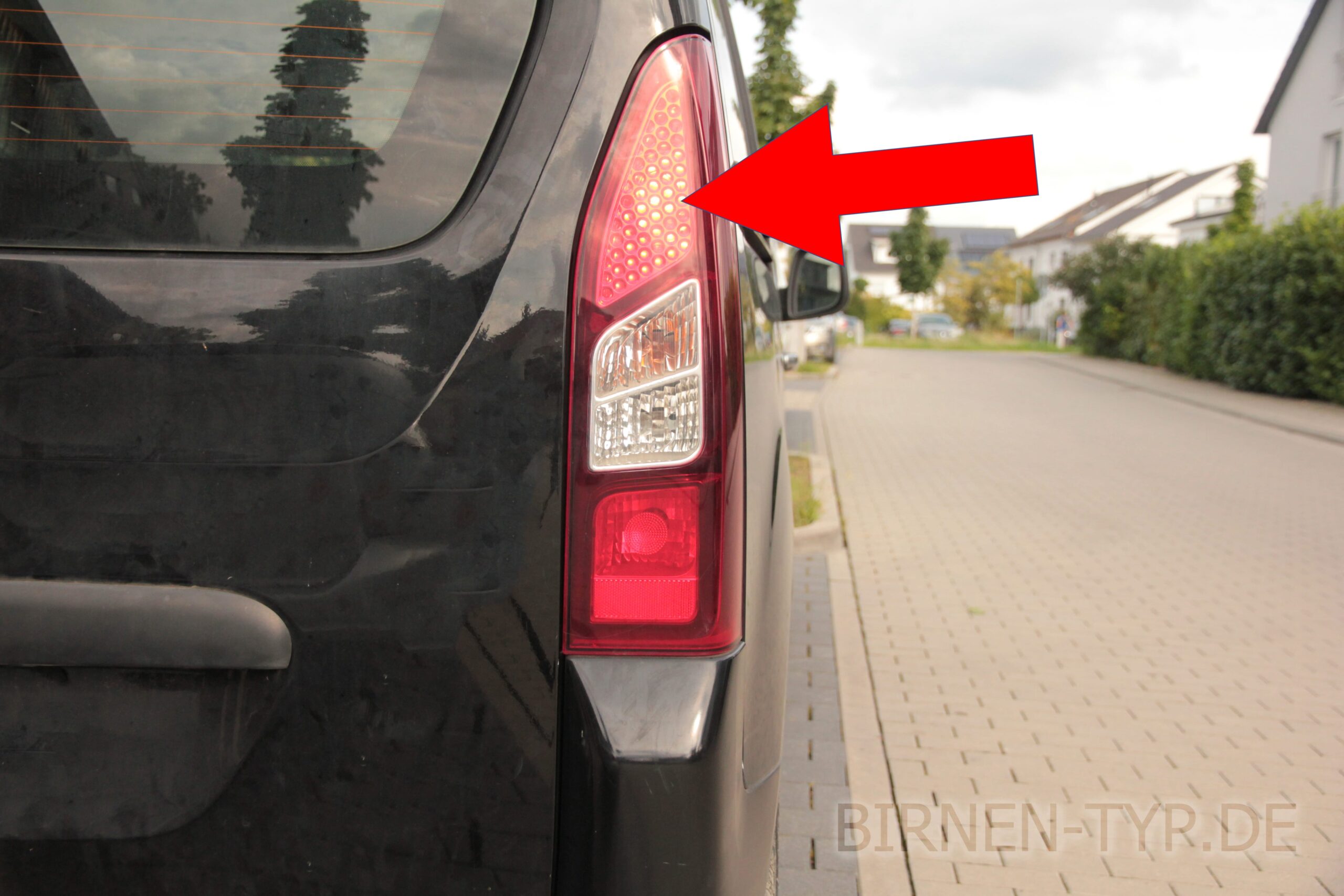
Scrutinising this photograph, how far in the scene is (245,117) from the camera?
4.90ft

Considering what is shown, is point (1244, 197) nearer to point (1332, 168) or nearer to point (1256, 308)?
point (1332, 168)

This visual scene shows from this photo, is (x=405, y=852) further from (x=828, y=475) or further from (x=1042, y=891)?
(x=828, y=475)

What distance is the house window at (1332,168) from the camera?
25.9 meters

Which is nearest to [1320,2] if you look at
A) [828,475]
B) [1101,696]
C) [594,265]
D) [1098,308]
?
[1098,308]

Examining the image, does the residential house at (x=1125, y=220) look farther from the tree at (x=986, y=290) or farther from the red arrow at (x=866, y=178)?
the red arrow at (x=866, y=178)

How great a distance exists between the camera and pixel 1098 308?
3488 centimetres

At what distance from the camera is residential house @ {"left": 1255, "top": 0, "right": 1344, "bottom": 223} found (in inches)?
1030

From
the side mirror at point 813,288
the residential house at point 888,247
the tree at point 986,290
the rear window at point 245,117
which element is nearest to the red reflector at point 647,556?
the rear window at point 245,117

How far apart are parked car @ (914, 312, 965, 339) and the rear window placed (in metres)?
57.7

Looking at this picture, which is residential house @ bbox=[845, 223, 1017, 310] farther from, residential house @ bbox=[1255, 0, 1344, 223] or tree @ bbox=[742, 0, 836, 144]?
tree @ bbox=[742, 0, 836, 144]

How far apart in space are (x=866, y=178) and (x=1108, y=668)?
3223 millimetres

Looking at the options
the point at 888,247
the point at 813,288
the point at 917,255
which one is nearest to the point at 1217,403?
the point at 813,288

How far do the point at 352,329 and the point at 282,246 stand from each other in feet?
0.52

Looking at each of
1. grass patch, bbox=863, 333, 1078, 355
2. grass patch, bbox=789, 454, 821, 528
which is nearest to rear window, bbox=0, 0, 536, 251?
grass patch, bbox=789, 454, 821, 528
